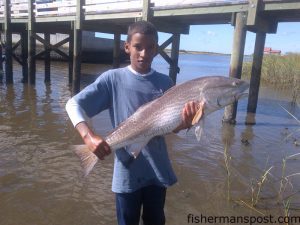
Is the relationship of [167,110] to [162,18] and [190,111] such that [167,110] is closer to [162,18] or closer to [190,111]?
[190,111]

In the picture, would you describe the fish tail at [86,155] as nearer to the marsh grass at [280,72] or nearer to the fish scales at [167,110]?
the fish scales at [167,110]

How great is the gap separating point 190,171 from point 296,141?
3.52 meters

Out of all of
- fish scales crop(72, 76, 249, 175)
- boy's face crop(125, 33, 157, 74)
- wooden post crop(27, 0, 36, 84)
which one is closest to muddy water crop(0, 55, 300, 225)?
fish scales crop(72, 76, 249, 175)

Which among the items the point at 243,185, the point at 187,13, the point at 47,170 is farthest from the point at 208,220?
the point at 187,13

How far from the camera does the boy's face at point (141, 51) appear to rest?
2607 millimetres

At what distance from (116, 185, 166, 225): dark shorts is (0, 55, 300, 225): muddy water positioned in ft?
4.85

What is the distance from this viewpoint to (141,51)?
2.62 meters

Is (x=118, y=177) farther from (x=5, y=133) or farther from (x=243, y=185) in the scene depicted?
(x=5, y=133)

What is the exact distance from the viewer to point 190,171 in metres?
5.86

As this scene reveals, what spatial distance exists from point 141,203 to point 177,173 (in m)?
3.01

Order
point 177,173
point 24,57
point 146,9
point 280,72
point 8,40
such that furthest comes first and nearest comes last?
point 280,72, point 24,57, point 8,40, point 146,9, point 177,173

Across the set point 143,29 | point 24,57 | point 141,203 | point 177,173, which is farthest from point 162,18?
point 24,57

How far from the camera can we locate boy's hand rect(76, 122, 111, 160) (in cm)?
232

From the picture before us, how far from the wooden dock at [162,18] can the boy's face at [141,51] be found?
598cm
